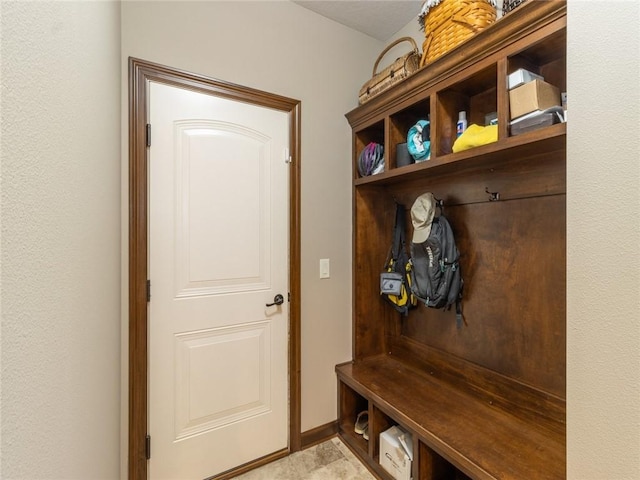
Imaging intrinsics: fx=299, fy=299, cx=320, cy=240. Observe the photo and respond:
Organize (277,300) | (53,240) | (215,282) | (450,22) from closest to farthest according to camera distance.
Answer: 1. (53,240)
2. (450,22)
3. (215,282)
4. (277,300)

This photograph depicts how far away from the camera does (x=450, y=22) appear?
1.43 metres

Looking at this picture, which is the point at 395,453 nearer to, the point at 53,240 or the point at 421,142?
the point at 421,142

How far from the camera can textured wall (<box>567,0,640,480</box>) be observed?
75 centimetres

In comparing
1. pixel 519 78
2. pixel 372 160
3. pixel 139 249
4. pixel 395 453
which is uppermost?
pixel 519 78

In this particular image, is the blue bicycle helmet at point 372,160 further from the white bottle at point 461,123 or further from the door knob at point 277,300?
the door knob at point 277,300

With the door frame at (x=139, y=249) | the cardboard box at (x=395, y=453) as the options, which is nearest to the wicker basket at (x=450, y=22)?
the door frame at (x=139, y=249)

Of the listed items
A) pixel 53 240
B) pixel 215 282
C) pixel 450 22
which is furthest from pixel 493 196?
pixel 53 240

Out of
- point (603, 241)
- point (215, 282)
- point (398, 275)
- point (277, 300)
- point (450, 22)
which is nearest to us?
point (603, 241)

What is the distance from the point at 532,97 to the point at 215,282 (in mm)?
1708

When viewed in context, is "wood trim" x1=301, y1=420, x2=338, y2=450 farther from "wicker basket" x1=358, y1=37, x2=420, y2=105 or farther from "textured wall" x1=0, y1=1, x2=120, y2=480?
"wicker basket" x1=358, y1=37, x2=420, y2=105

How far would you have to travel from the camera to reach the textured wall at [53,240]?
337mm

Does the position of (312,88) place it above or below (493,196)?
above

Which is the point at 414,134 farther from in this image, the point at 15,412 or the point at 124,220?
the point at 15,412

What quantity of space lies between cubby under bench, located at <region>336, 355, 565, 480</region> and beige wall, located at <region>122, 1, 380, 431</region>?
259mm
